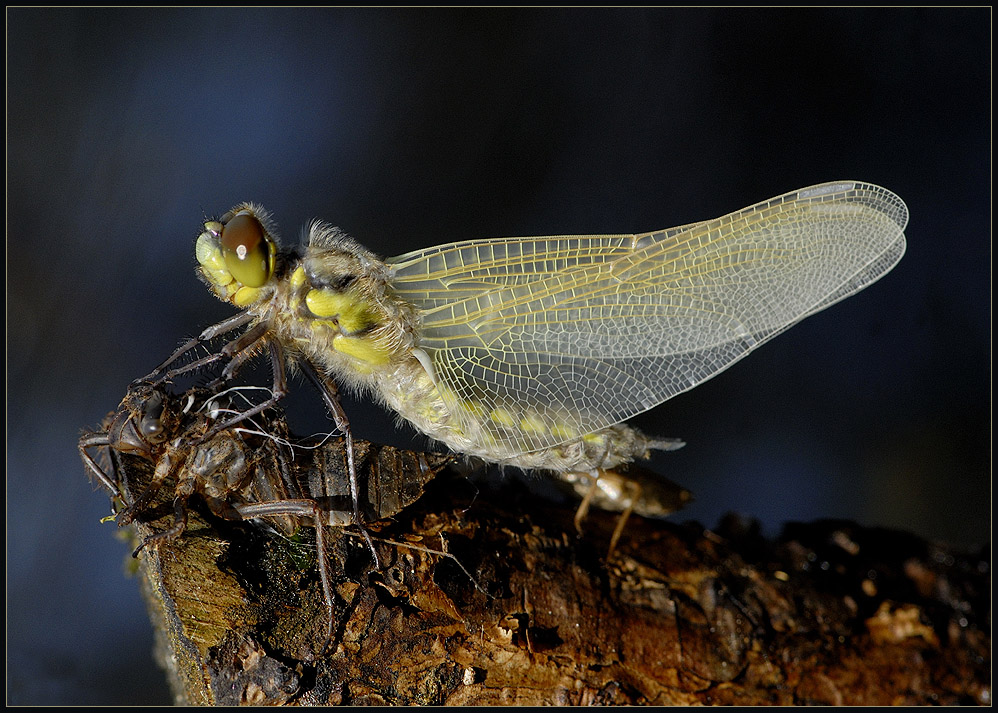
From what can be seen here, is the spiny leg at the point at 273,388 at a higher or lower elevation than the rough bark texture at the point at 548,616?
higher

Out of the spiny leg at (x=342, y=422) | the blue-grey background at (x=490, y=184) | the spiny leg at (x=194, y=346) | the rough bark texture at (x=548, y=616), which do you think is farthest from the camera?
the blue-grey background at (x=490, y=184)

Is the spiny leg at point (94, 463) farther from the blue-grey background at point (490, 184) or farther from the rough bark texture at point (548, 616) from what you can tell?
the blue-grey background at point (490, 184)

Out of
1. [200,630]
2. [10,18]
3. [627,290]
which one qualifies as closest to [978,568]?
[627,290]

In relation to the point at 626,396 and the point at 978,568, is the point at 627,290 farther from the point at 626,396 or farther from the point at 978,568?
the point at 978,568

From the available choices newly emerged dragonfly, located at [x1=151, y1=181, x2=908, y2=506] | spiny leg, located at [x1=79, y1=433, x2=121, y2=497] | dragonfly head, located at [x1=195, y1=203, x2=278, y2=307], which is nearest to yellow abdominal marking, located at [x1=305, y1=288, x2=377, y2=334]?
newly emerged dragonfly, located at [x1=151, y1=181, x2=908, y2=506]

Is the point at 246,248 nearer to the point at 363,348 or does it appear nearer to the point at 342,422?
the point at 363,348

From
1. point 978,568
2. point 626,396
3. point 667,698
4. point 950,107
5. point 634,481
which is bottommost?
point 667,698

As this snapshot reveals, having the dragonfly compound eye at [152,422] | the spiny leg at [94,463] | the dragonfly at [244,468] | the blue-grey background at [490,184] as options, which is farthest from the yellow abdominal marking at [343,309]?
the spiny leg at [94,463]
